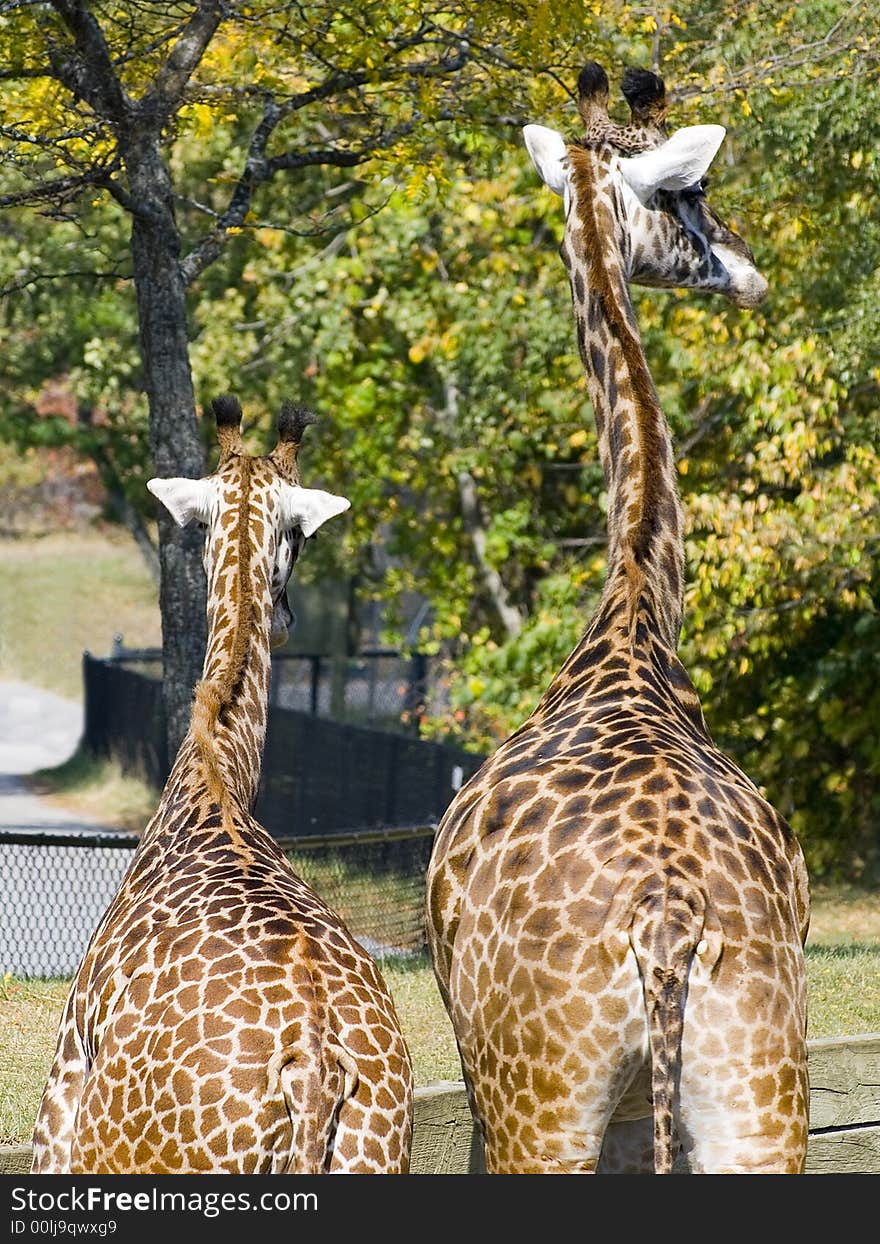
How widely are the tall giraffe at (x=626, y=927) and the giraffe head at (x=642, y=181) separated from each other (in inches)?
46.2

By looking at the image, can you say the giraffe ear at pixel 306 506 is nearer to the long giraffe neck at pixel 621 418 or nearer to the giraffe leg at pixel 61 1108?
the long giraffe neck at pixel 621 418

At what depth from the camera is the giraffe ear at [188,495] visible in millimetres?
5180

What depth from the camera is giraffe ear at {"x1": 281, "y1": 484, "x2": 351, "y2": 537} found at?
5191 millimetres

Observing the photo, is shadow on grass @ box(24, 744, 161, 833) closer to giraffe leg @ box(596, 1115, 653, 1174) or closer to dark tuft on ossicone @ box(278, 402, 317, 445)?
dark tuft on ossicone @ box(278, 402, 317, 445)

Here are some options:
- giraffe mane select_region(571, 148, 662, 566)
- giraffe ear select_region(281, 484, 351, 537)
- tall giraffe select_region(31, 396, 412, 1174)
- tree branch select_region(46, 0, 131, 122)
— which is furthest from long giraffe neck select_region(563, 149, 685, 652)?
tree branch select_region(46, 0, 131, 122)

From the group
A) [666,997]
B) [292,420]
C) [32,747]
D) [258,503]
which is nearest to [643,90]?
[292,420]

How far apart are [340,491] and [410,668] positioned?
179 inches

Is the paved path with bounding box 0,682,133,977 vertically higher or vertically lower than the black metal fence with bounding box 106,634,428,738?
lower

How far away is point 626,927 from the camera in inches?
135

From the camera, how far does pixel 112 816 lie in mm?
18234

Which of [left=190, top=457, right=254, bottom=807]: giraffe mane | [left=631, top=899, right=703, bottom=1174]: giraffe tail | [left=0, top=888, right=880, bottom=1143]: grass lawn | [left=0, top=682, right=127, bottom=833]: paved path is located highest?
[left=190, top=457, right=254, bottom=807]: giraffe mane

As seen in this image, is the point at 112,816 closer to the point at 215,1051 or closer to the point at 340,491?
the point at 340,491

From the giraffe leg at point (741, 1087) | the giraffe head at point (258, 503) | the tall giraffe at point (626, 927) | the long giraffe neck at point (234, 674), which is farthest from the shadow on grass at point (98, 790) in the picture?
the giraffe leg at point (741, 1087)

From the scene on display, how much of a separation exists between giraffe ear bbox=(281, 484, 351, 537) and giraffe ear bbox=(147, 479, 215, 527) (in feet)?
0.82
